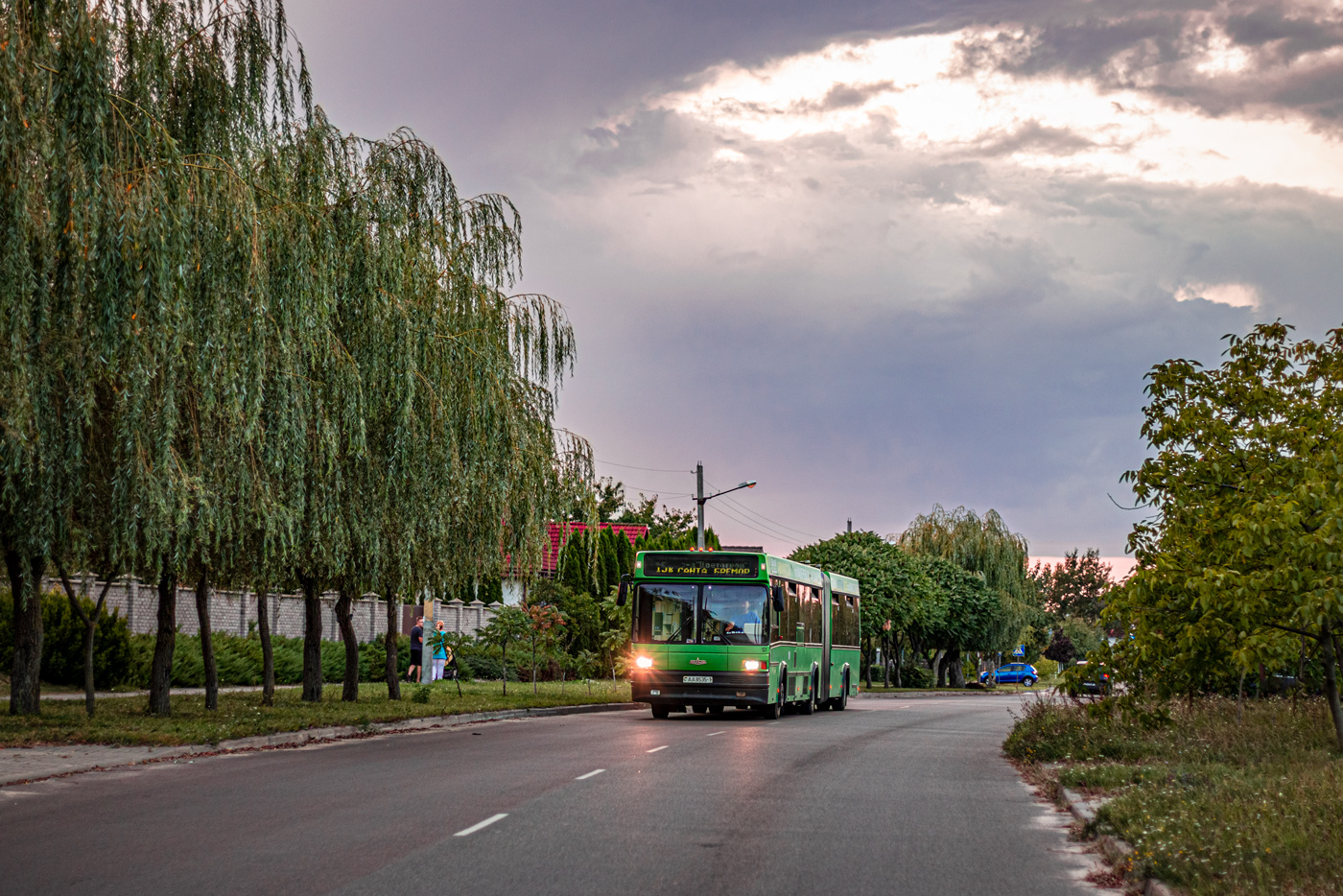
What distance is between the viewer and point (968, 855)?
9844 mm

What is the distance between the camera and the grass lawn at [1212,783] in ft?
26.8

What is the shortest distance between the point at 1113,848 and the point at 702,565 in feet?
60.5

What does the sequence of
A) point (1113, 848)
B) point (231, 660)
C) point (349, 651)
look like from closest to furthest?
point (1113, 848) < point (349, 651) < point (231, 660)

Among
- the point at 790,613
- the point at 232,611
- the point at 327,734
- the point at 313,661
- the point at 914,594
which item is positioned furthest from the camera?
the point at 914,594

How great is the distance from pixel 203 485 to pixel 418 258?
278 inches

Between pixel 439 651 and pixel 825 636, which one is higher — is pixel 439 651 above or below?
below

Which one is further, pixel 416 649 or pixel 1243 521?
pixel 416 649

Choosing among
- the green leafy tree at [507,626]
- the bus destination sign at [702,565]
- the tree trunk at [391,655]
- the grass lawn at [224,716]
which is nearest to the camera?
the grass lawn at [224,716]

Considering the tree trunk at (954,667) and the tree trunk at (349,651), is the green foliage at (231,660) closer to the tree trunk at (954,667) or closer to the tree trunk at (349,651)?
the tree trunk at (349,651)

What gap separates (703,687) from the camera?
27.4 m

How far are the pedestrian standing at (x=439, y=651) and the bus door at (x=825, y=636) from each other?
→ 964 centimetres

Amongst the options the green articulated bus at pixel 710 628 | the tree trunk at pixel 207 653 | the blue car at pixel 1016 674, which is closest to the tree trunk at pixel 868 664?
the blue car at pixel 1016 674

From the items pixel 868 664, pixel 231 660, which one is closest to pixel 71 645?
pixel 231 660

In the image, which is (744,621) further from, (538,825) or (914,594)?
(914,594)
